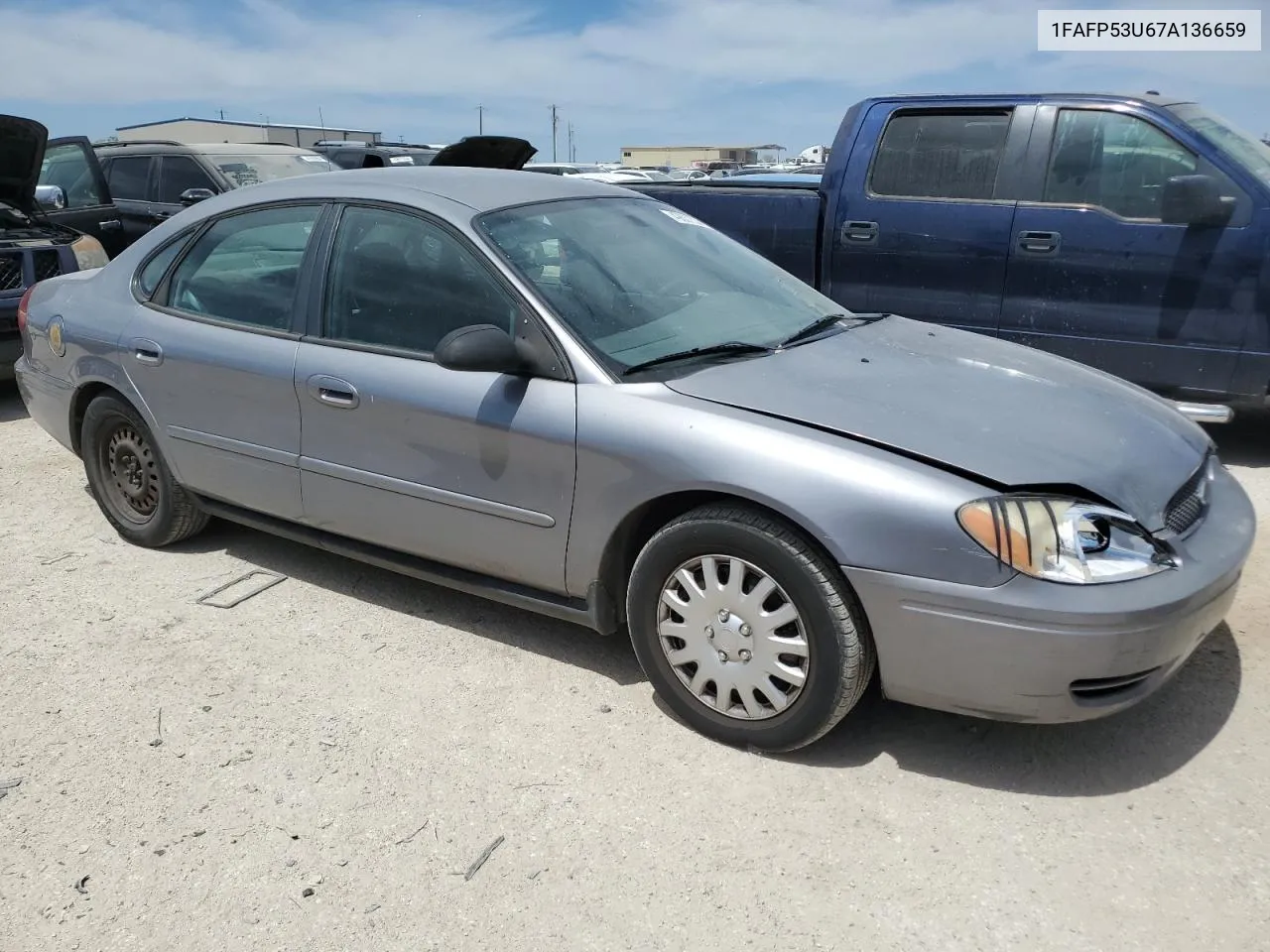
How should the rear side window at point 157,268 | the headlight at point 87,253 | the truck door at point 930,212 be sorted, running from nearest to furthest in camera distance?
the rear side window at point 157,268 → the truck door at point 930,212 → the headlight at point 87,253

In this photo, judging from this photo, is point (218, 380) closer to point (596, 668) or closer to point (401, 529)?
point (401, 529)

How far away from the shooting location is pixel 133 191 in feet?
36.0

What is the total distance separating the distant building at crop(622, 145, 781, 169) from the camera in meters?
62.4

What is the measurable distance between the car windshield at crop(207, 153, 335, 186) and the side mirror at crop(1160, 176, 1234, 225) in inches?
297

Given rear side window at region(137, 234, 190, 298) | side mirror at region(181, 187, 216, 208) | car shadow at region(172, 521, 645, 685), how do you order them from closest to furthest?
car shadow at region(172, 521, 645, 685) → rear side window at region(137, 234, 190, 298) → side mirror at region(181, 187, 216, 208)

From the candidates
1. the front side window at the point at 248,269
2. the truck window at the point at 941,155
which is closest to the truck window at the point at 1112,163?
the truck window at the point at 941,155

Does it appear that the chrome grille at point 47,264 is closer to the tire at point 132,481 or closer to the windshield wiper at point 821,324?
the tire at point 132,481

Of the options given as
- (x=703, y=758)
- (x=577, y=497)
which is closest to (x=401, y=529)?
(x=577, y=497)

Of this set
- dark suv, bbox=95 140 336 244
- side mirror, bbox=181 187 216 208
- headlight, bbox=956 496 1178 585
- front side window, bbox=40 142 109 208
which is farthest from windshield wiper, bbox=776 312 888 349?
dark suv, bbox=95 140 336 244

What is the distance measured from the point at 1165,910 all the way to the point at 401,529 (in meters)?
2.43

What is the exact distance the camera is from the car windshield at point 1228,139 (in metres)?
5.52

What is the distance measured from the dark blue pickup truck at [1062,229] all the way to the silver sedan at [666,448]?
7.19ft

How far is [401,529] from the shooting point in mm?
3564

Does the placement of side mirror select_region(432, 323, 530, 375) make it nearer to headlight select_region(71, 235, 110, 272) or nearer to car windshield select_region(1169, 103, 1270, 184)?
car windshield select_region(1169, 103, 1270, 184)
